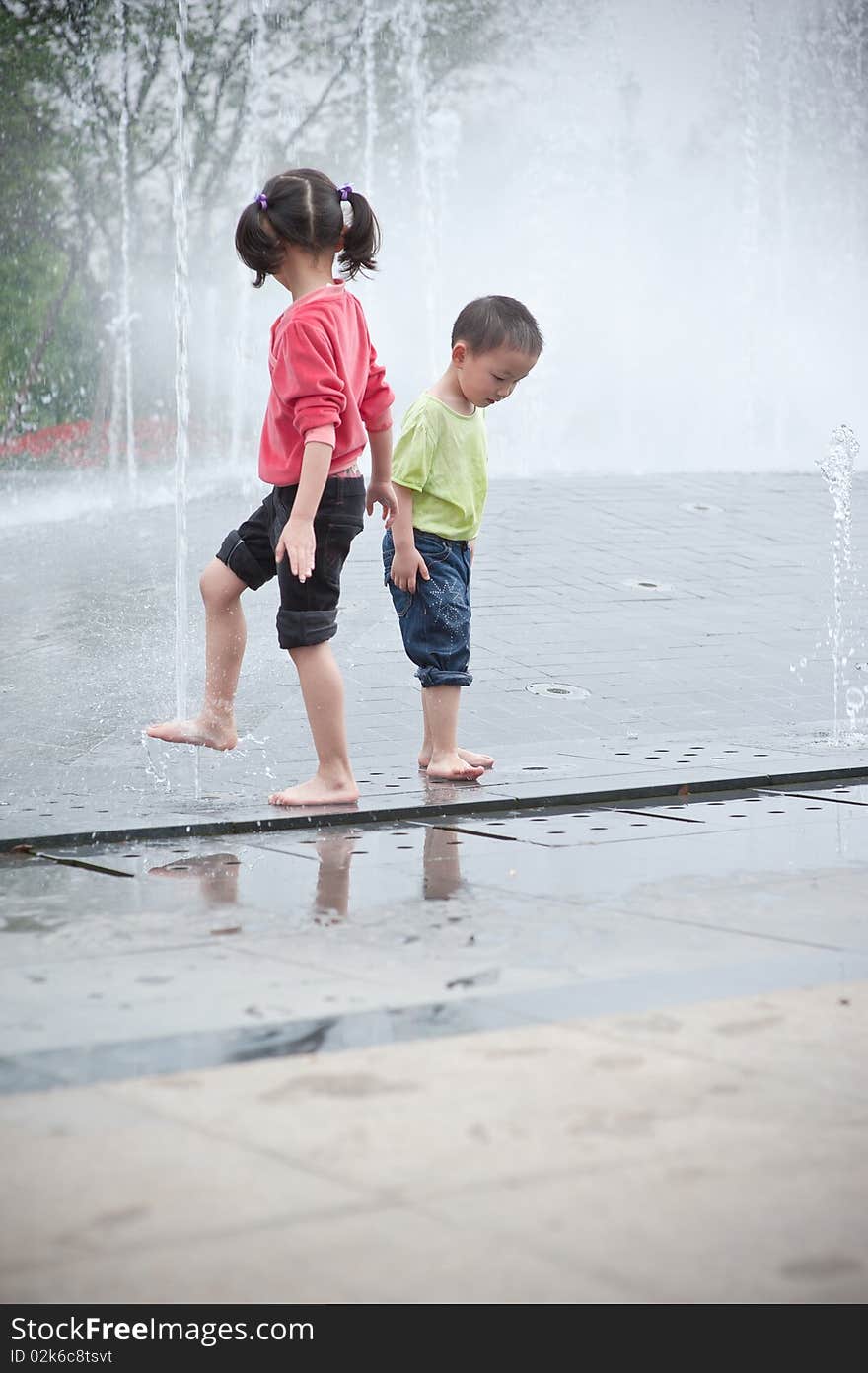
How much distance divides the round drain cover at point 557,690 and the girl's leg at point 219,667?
6.28 ft

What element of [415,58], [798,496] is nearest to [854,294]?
[415,58]

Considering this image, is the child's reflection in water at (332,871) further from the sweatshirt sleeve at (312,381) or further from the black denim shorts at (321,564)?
the sweatshirt sleeve at (312,381)

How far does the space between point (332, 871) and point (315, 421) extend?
1.18 m

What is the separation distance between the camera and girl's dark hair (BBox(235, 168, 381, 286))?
4219mm

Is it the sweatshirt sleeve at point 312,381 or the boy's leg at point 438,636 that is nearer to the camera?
the sweatshirt sleeve at point 312,381

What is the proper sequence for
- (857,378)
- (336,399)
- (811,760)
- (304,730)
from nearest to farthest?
1. (336,399)
2. (811,760)
3. (304,730)
4. (857,378)

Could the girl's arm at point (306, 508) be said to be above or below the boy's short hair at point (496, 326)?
below

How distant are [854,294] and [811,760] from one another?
751 inches

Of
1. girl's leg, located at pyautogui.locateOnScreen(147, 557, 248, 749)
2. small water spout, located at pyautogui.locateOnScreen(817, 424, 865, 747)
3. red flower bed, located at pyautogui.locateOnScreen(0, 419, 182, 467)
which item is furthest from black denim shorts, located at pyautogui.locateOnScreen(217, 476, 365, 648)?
red flower bed, located at pyautogui.locateOnScreen(0, 419, 182, 467)

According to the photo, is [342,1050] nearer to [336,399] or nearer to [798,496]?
[336,399]

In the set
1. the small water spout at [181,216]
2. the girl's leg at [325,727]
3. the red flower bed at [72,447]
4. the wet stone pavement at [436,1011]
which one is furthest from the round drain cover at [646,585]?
the small water spout at [181,216]

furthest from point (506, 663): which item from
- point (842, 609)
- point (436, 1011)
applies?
point (436, 1011)

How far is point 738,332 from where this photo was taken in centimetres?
2138

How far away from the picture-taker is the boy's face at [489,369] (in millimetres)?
4660
